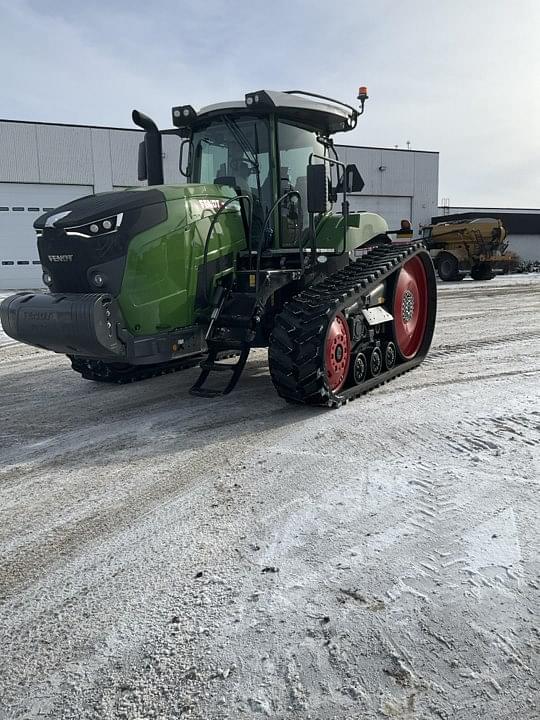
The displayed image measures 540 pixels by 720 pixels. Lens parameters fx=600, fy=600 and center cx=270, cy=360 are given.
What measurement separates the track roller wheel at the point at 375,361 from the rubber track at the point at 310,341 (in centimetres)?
22

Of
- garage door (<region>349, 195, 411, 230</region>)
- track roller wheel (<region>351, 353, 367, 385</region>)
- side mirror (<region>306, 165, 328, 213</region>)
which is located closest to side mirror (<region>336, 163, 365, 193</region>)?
side mirror (<region>306, 165, 328, 213</region>)

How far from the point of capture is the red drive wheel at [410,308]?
22.0 feet

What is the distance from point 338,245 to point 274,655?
16.0ft

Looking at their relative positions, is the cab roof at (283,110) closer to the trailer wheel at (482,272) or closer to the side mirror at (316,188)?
the side mirror at (316,188)

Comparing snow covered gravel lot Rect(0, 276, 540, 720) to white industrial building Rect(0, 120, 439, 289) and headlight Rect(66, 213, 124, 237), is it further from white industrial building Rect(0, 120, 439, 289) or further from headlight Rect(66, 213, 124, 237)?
white industrial building Rect(0, 120, 439, 289)

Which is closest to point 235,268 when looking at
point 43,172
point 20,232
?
point 20,232

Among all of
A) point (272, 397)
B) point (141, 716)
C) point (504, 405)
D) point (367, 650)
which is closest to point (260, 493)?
point (367, 650)

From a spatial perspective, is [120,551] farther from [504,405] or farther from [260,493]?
[504,405]

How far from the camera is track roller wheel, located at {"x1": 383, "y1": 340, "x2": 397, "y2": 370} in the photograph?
6410mm

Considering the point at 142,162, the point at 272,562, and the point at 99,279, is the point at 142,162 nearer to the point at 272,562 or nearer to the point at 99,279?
the point at 99,279

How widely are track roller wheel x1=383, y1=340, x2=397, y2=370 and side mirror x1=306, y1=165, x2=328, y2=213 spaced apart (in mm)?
1665


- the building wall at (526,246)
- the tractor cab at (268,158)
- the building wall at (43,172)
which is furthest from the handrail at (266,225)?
the building wall at (526,246)

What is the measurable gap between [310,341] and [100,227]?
6.29ft

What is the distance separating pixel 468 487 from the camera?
11.7 ft
